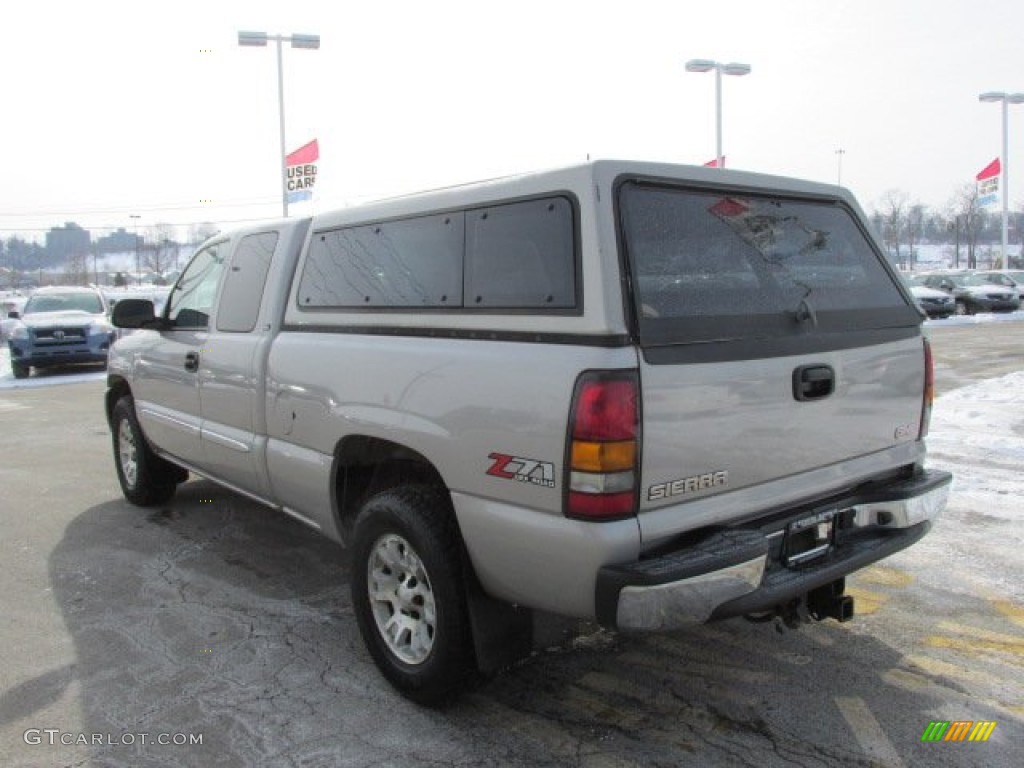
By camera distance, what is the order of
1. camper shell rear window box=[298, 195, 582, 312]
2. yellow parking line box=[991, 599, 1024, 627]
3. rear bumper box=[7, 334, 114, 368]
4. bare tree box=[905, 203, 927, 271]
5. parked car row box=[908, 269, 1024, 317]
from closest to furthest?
camper shell rear window box=[298, 195, 582, 312] → yellow parking line box=[991, 599, 1024, 627] → rear bumper box=[7, 334, 114, 368] → parked car row box=[908, 269, 1024, 317] → bare tree box=[905, 203, 927, 271]

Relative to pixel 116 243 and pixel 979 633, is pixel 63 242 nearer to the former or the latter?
pixel 116 243

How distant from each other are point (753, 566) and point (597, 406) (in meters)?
0.75

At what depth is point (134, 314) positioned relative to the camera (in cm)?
540

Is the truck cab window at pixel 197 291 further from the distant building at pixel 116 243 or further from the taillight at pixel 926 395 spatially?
the distant building at pixel 116 243

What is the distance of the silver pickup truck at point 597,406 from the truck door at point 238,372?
28cm

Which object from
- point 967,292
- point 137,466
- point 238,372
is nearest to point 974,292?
point 967,292

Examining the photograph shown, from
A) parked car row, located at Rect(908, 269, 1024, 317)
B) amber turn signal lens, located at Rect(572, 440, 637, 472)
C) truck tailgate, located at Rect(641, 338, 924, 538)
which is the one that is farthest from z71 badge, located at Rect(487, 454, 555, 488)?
parked car row, located at Rect(908, 269, 1024, 317)

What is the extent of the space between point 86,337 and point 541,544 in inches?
617

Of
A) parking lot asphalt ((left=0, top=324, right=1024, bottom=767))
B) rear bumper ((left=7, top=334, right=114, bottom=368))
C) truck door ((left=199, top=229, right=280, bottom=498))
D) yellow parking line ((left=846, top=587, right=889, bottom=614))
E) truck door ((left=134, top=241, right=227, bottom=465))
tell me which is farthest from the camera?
rear bumper ((left=7, top=334, right=114, bottom=368))

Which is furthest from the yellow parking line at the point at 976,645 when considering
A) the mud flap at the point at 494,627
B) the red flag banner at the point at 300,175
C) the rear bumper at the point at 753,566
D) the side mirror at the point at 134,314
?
the red flag banner at the point at 300,175

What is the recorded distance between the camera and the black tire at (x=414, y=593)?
3062 mm

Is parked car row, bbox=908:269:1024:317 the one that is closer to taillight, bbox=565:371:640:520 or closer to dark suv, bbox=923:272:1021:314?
dark suv, bbox=923:272:1021:314

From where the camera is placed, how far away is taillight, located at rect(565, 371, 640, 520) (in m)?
2.58

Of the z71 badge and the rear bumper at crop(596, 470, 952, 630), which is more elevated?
the z71 badge
